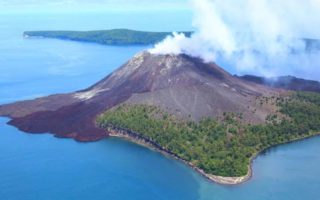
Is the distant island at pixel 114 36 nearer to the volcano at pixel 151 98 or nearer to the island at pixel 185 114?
the volcano at pixel 151 98

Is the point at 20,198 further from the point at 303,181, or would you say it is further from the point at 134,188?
the point at 303,181

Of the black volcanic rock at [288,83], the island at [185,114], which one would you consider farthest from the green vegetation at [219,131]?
the black volcanic rock at [288,83]

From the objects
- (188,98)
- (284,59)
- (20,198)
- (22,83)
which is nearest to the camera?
(20,198)

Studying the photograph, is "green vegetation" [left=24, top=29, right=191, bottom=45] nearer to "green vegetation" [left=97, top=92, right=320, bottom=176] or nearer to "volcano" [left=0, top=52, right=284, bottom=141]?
"volcano" [left=0, top=52, right=284, bottom=141]

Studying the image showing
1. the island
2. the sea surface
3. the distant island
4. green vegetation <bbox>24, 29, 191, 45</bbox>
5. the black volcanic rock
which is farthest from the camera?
green vegetation <bbox>24, 29, 191, 45</bbox>

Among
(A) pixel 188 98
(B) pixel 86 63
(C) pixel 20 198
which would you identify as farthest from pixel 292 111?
(B) pixel 86 63

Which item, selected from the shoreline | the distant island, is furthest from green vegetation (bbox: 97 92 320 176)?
the distant island

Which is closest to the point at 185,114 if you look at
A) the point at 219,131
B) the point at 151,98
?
the point at 219,131
